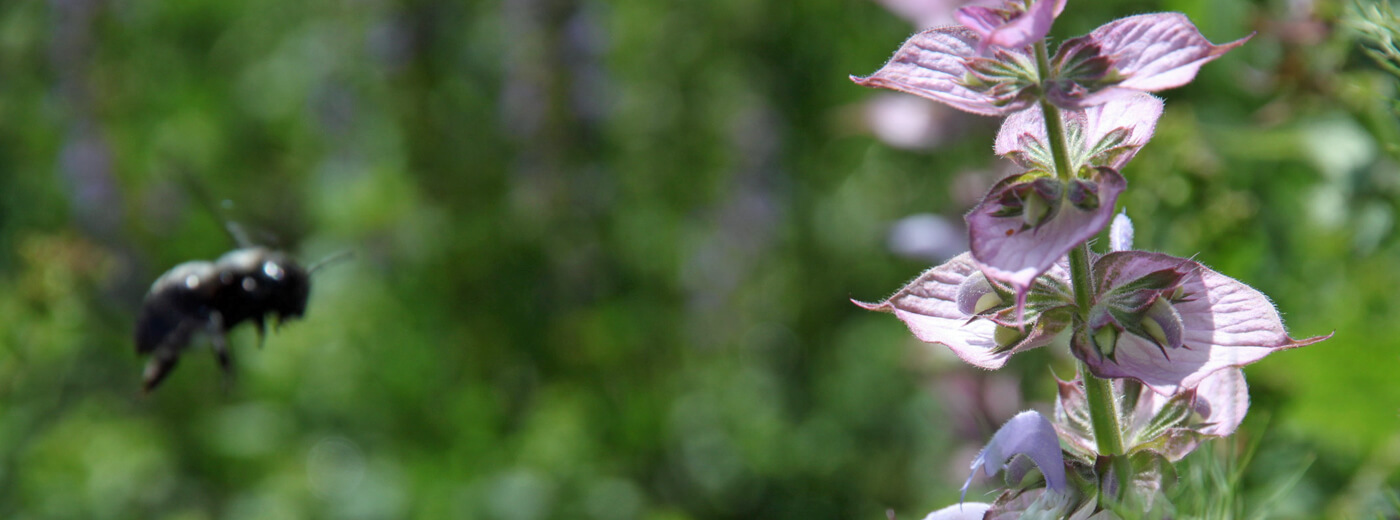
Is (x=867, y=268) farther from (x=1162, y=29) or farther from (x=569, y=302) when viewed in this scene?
(x=1162, y=29)

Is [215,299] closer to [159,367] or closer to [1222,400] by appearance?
[159,367]

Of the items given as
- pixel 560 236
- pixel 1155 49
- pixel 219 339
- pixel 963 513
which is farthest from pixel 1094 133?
pixel 560 236

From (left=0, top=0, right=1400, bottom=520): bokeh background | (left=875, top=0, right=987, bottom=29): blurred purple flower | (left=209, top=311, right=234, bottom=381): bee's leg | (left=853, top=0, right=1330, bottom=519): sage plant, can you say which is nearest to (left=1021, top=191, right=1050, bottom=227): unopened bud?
(left=853, top=0, right=1330, bottom=519): sage plant

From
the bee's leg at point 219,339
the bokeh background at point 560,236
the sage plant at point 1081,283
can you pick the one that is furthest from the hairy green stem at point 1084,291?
the bee's leg at point 219,339

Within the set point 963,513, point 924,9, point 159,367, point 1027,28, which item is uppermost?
point 1027,28

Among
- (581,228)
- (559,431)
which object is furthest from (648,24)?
(559,431)

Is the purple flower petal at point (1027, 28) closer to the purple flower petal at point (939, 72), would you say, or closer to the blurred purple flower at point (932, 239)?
the purple flower petal at point (939, 72)
